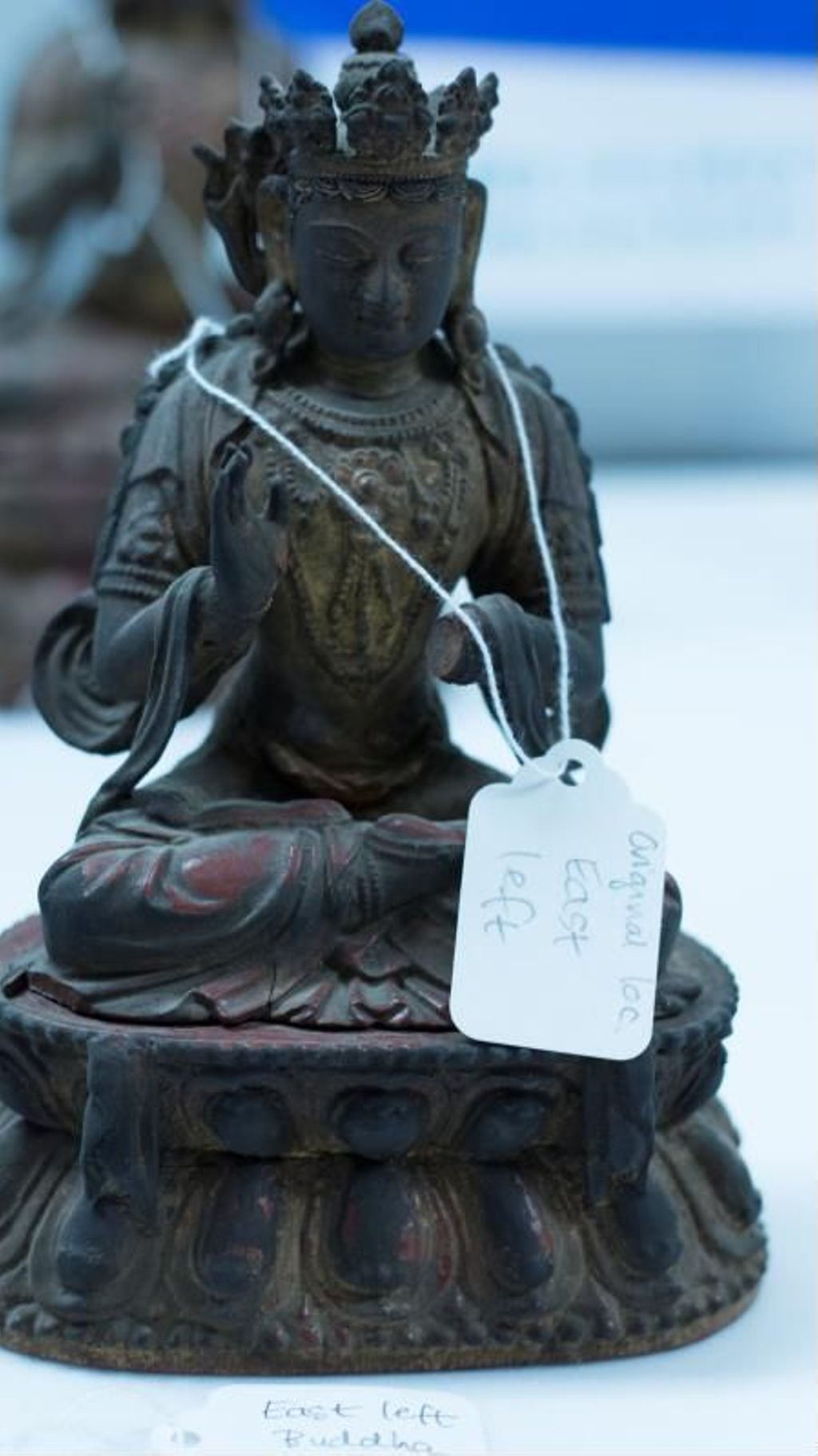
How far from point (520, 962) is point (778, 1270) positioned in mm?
419

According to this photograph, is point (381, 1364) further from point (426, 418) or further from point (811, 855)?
point (811, 855)

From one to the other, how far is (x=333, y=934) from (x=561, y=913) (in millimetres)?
170

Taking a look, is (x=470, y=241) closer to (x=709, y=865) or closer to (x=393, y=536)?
(x=393, y=536)

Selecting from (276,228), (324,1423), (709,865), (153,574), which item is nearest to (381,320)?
(276,228)

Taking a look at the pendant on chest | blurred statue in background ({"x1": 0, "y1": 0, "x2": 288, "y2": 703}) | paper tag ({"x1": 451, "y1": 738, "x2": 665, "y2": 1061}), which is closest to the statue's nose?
the pendant on chest

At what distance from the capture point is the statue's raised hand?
1.91m

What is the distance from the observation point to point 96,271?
4.32 metres

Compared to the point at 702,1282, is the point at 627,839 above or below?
above

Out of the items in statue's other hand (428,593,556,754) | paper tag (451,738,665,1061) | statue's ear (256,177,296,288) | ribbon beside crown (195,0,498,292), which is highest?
ribbon beside crown (195,0,498,292)

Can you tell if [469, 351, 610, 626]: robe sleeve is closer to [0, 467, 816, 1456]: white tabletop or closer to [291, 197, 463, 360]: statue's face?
[291, 197, 463, 360]: statue's face

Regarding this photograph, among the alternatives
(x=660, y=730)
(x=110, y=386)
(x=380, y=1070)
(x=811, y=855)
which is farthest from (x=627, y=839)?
(x=110, y=386)

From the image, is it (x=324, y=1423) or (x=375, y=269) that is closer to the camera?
(x=324, y=1423)

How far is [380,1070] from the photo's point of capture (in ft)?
6.24

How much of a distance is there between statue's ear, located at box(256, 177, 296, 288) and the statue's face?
22 millimetres
